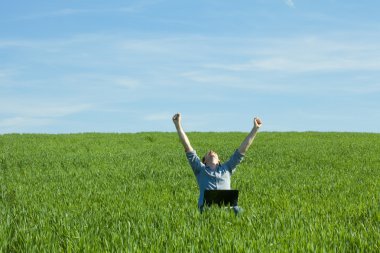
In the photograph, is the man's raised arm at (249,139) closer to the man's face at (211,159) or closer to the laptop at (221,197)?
the man's face at (211,159)

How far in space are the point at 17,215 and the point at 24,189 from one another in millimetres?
5128

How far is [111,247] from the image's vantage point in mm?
6641

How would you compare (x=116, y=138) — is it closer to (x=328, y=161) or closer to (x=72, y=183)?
(x=328, y=161)

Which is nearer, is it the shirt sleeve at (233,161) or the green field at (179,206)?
the green field at (179,206)

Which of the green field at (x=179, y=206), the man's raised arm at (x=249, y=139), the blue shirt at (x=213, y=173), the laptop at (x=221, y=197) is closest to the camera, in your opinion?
the green field at (x=179, y=206)

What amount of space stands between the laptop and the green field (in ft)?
0.66

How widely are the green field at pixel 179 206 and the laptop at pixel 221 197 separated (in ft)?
0.66

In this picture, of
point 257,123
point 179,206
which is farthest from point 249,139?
point 179,206

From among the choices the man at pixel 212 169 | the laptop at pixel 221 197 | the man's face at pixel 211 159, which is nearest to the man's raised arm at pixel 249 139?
the man at pixel 212 169

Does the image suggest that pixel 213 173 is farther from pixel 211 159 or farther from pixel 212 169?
pixel 211 159

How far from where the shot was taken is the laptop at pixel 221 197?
25.3 feet

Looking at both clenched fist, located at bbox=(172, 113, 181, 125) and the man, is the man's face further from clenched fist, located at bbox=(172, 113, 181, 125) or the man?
clenched fist, located at bbox=(172, 113, 181, 125)

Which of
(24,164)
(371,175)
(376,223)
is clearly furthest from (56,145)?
(376,223)

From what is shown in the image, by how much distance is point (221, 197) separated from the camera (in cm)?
787
